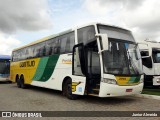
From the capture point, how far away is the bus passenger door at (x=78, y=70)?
35.9 ft

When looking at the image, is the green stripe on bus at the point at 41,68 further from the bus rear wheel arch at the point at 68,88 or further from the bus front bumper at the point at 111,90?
the bus front bumper at the point at 111,90

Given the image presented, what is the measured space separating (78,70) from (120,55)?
2.03 meters

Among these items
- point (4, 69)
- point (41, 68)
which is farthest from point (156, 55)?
point (4, 69)

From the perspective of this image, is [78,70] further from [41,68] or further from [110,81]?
[41,68]

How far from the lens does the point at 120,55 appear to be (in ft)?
34.7

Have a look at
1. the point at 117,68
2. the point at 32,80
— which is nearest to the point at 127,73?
the point at 117,68

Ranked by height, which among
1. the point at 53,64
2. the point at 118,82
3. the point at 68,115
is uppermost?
the point at 53,64

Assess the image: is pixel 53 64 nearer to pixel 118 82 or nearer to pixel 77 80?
pixel 77 80

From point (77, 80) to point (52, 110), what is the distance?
94.2 inches

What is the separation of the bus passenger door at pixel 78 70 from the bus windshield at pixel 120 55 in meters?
1.14

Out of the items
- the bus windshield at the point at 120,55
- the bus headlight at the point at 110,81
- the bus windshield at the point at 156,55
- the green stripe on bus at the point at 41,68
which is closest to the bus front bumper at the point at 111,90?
the bus headlight at the point at 110,81

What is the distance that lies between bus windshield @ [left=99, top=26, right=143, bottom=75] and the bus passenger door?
1140 millimetres

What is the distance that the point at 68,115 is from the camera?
8.42 meters

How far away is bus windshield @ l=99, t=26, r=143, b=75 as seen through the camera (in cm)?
1027
